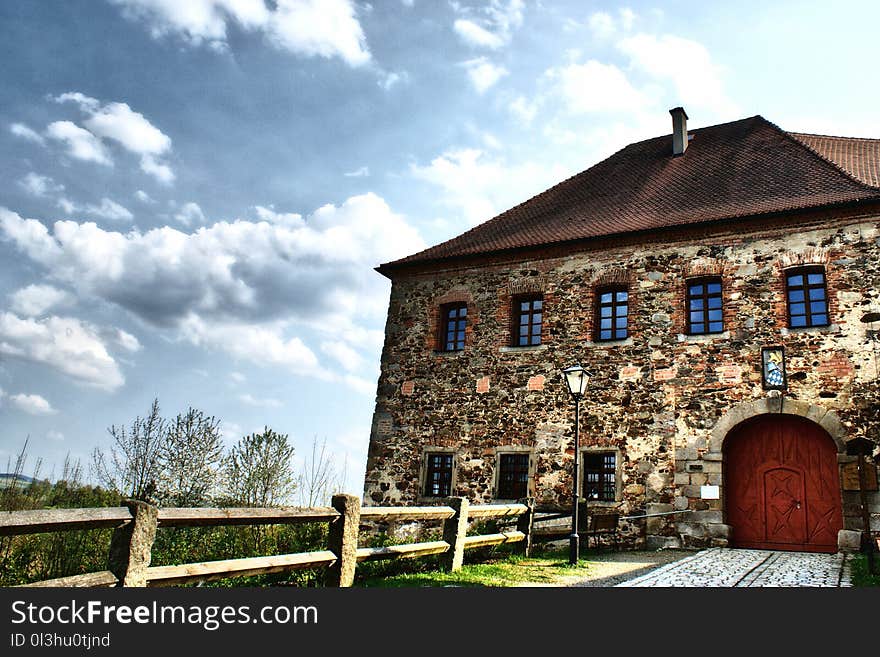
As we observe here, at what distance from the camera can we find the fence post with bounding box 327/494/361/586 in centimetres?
633

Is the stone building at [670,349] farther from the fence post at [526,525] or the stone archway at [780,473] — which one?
the fence post at [526,525]

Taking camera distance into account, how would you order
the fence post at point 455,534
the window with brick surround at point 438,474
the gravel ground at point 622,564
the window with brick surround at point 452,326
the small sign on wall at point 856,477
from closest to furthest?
the gravel ground at point 622,564, the fence post at point 455,534, the small sign on wall at point 856,477, the window with brick surround at point 438,474, the window with brick surround at point 452,326

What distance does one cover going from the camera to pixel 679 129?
17141mm

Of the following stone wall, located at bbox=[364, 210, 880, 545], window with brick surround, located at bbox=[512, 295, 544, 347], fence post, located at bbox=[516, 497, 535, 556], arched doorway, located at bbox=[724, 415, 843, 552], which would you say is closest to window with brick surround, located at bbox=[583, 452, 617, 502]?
stone wall, located at bbox=[364, 210, 880, 545]

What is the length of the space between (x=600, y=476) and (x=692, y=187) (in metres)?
6.92

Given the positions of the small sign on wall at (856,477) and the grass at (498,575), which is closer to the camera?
the grass at (498,575)

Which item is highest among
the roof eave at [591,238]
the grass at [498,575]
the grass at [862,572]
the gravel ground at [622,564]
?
the roof eave at [591,238]

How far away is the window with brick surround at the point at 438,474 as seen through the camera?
14.4 m

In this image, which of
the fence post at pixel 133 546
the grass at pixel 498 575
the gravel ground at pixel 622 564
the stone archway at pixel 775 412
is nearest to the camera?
the fence post at pixel 133 546

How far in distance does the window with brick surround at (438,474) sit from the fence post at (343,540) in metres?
7.98

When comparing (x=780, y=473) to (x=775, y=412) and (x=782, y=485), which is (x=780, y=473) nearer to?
(x=782, y=485)

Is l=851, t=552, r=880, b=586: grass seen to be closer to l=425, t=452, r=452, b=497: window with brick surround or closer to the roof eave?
the roof eave

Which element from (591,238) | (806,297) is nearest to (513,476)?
(591,238)

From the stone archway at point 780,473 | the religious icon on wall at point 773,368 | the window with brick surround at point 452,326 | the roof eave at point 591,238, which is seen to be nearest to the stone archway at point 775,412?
the stone archway at point 780,473
